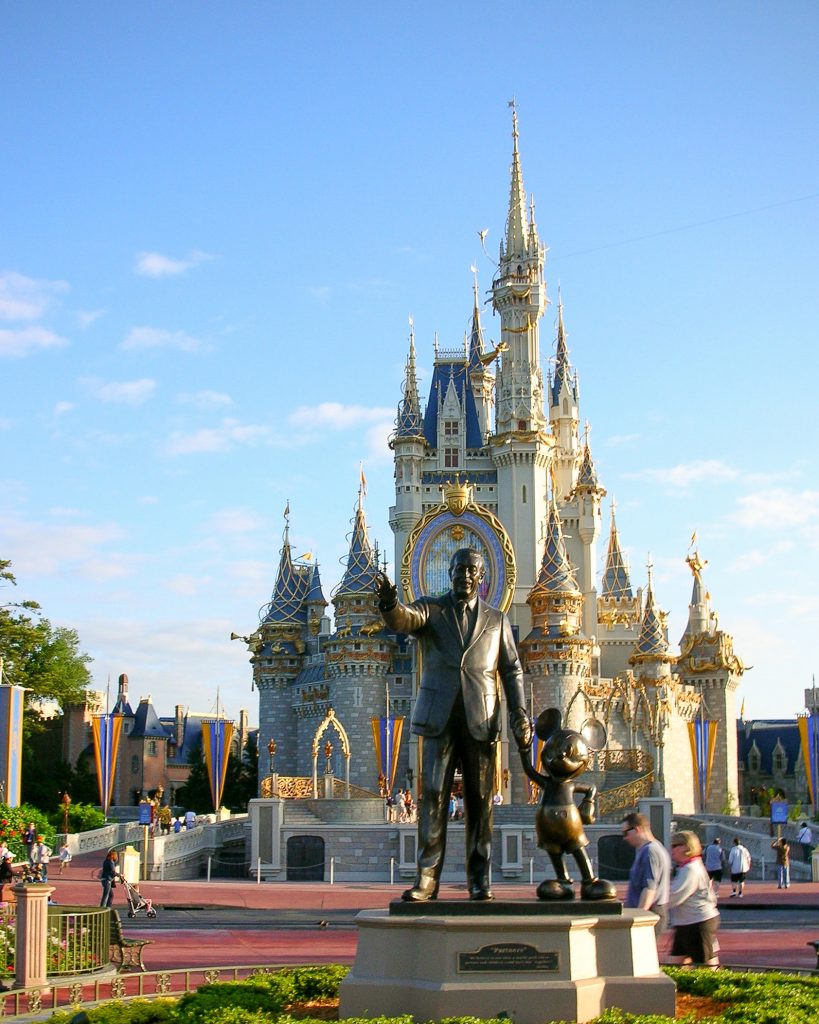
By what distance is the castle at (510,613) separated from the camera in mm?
59188

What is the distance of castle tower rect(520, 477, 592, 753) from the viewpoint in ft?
194

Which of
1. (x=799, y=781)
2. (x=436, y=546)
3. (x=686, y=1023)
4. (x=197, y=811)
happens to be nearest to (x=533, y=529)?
(x=436, y=546)

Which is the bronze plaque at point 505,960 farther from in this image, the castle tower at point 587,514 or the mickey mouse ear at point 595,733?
the castle tower at point 587,514

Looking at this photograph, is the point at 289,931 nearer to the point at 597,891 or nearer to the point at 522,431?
the point at 597,891

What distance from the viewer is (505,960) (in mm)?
9633

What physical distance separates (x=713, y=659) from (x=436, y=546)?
621 inches

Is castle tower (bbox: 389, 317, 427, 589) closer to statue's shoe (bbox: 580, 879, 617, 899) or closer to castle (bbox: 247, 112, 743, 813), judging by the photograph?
castle (bbox: 247, 112, 743, 813)

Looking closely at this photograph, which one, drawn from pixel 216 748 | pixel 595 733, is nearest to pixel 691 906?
pixel 216 748

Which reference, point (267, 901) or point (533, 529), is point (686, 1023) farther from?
point (533, 529)

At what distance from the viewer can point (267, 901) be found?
99.8ft

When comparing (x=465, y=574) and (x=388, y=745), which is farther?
(x=388, y=745)

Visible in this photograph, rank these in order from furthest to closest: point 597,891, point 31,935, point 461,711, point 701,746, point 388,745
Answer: point 701,746, point 388,745, point 31,935, point 461,711, point 597,891

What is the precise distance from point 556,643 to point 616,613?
15.3 meters

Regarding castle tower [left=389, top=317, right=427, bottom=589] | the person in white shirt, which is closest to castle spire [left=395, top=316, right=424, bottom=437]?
castle tower [left=389, top=317, right=427, bottom=589]
